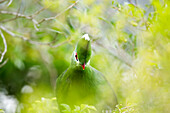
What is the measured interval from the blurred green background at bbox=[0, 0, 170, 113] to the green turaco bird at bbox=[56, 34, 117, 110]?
0.31 feet

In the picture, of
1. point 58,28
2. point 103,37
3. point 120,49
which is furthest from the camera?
point 58,28

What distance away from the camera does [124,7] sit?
1.59 m

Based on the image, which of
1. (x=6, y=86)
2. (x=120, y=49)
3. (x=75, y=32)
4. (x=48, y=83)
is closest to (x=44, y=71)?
(x=48, y=83)

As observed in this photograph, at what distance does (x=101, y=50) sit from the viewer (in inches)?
93.5

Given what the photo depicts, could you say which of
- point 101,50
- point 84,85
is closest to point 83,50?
point 84,85

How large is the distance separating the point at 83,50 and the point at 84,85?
0.36 meters

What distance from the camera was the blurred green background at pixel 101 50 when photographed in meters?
1.00

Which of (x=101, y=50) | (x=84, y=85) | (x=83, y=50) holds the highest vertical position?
(x=101, y=50)

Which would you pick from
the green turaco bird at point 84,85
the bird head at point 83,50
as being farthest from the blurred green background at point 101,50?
the bird head at point 83,50

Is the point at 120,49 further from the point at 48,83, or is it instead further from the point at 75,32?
the point at 48,83

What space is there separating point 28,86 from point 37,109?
2337mm

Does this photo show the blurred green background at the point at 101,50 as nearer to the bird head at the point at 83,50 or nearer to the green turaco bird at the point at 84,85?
the green turaco bird at the point at 84,85

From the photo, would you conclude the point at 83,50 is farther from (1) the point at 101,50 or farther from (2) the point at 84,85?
(1) the point at 101,50

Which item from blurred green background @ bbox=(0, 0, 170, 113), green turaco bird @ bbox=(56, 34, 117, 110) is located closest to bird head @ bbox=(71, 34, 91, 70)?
green turaco bird @ bbox=(56, 34, 117, 110)
